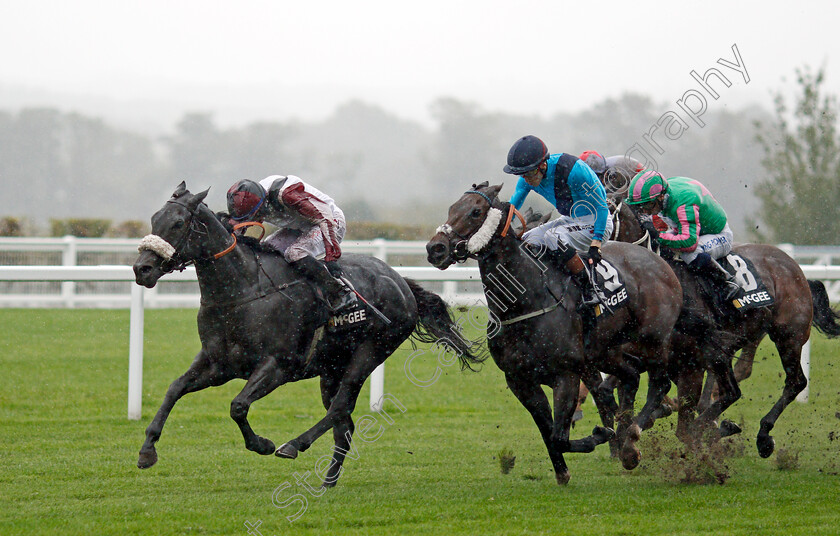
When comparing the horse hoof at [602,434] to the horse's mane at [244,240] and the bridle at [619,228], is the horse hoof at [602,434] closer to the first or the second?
the bridle at [619,228]

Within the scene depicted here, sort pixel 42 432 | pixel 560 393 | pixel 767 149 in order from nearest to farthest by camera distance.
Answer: pixel 560 393, pixel 42 432, pixel 767 149

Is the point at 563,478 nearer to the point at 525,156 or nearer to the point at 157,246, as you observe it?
the point at 525,156

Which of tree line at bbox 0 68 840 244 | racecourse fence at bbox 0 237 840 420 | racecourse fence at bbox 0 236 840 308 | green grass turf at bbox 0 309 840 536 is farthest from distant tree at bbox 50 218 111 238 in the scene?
green grass turf at bbox 0 309 840 536

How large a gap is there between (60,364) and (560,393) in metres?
4.79

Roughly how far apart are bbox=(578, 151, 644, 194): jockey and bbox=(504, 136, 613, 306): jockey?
0.87m

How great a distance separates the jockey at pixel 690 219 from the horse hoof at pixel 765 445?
92 cm

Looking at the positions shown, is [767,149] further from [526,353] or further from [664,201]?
[526,353]

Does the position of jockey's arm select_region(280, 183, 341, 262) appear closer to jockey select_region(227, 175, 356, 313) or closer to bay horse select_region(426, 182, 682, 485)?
jockey select_region(227, 175, 356, 313)

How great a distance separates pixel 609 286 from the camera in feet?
17.3

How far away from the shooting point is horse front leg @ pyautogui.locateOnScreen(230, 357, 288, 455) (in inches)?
183

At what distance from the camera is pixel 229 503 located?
4.55 m

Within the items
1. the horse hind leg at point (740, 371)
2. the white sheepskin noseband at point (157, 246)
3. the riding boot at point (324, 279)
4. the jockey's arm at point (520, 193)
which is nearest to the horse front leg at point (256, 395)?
the riding boot at point (324, 279)

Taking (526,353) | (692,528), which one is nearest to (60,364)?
(526,353)

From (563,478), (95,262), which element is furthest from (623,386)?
(95,262)
